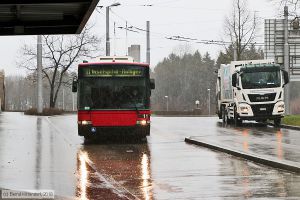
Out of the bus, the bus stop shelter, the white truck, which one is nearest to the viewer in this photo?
the bus stop shelter

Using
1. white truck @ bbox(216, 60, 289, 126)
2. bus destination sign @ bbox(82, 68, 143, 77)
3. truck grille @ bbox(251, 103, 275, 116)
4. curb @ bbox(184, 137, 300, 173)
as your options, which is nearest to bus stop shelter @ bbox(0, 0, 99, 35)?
bus destination sign @ bbox(82, 68, 143, 77)

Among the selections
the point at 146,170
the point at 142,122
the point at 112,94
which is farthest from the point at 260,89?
the point at 146,170

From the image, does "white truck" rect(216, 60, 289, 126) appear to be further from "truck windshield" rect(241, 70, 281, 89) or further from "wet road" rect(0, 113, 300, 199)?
"wet road" rect(0, 113, 300, 199)

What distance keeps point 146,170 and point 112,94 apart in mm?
7679

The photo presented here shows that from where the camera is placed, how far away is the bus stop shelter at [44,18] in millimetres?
13352

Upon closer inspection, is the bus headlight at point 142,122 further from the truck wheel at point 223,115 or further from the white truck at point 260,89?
the truck wheel at point 223,115

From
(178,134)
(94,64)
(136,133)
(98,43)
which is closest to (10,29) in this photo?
(94,64)

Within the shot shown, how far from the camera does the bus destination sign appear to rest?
2127cm

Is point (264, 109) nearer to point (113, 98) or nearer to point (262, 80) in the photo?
point (262, 80)

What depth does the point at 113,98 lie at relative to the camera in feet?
69.1

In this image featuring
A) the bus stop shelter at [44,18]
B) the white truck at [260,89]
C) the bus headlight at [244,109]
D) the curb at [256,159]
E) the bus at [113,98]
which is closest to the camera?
the curb at [256,159]

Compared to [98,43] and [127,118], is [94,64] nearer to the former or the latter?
[127,118]

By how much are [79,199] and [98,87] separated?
11727mm

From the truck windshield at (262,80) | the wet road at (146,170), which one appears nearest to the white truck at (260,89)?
the truck windshield at (262,80)
